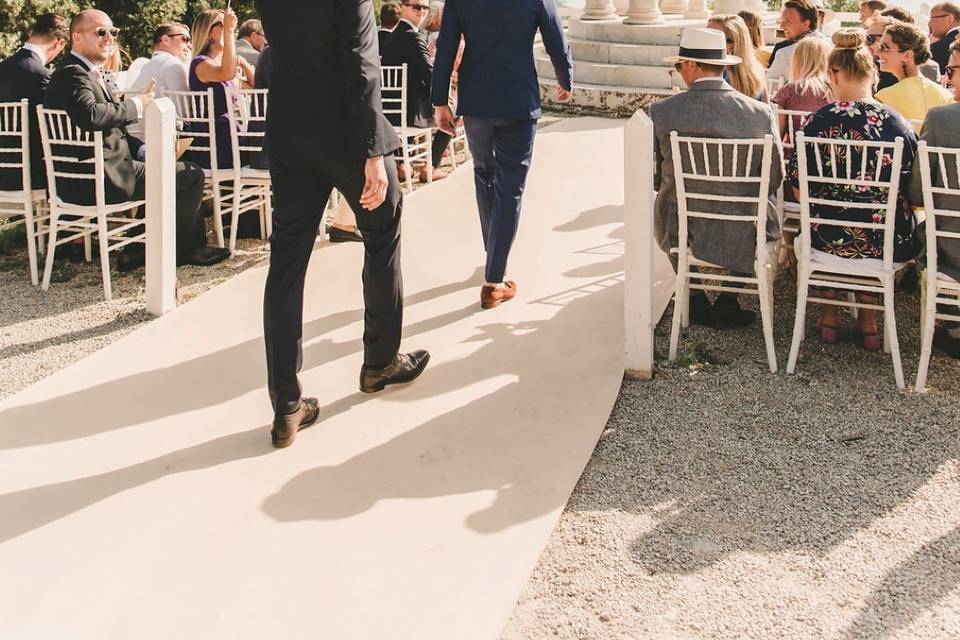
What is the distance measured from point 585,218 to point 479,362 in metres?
2.68

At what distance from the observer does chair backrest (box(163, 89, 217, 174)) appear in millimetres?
6344

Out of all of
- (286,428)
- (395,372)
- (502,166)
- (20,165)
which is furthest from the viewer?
(20,165)

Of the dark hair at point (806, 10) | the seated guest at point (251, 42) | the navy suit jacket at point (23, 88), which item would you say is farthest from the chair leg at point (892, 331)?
the seated guest at point (251, 42)

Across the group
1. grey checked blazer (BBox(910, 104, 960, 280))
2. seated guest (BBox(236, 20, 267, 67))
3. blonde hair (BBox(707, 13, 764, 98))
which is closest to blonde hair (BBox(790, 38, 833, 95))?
blonde hair (BBox(707, 13, 764, 98))

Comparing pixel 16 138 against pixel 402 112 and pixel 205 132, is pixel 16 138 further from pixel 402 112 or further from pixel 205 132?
pixel 402 112

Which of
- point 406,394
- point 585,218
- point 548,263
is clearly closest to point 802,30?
point 585,218

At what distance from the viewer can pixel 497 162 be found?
210 inches

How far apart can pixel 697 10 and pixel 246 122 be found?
10188 millimetres

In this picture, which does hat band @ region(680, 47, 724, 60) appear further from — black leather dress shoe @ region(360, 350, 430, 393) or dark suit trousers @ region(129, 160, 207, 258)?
dark suit trousers @ region(129, 160, 207, 258)

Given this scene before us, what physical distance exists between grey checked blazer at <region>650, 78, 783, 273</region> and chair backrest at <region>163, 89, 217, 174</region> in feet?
9.20

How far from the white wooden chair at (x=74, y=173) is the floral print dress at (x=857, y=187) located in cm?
357

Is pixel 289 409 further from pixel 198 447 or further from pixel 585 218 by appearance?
pixel 585 218

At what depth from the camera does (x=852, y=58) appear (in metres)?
4.60

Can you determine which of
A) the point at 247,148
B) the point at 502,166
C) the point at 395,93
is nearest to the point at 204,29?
the point at 247,148
